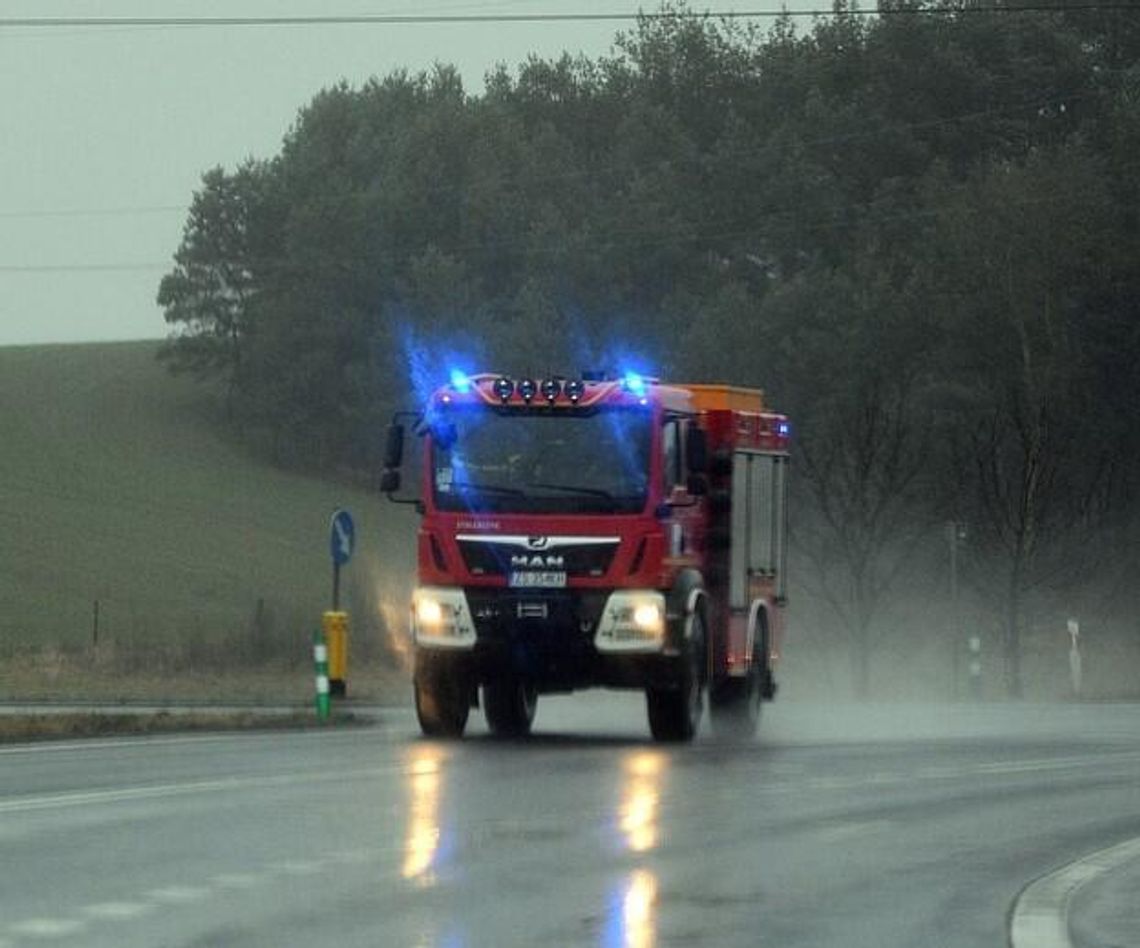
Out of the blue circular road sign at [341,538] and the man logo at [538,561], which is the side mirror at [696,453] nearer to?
the man logo at [538,561]

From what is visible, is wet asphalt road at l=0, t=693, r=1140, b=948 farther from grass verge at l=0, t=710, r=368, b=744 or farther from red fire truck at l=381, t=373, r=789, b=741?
grass verge at l=0, t=710, r=368, b=744

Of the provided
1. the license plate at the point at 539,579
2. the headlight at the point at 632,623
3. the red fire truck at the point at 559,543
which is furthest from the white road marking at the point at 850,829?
the license plate at the point at 539,579

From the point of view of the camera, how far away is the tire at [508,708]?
1080 inches

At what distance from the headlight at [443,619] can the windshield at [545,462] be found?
76cm

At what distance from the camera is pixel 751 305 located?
85312mm

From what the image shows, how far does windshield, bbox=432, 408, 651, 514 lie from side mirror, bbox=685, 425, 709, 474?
573mm

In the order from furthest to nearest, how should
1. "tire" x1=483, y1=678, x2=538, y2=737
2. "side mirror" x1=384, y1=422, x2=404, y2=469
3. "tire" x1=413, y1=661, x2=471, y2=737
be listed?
"tire" x1=483, y1=678, x2=538, y2=737 < "tire" x1=413, y1=661, x2=471, y2=737 < "side mirror" x1=384, y1=422, x2=404, y2=469

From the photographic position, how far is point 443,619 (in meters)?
25.8

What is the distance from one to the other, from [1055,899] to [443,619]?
12624 mm

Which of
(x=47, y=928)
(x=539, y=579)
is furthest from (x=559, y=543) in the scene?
(x=47, y=928)

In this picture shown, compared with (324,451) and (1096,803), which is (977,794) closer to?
(1096,803)

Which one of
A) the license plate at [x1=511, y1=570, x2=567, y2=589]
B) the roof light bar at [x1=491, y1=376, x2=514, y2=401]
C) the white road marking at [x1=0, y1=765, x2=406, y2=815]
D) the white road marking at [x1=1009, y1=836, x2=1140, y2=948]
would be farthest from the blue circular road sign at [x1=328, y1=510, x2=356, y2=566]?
the white road marking at [x1=1009, y1=836, x2=1140, y2=948]

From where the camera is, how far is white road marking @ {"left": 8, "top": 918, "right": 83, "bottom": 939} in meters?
11.5

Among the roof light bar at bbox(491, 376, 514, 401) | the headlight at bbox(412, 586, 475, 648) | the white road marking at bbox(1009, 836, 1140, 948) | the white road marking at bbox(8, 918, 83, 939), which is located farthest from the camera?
the roof light bar at bbox(491, 376, 514, 401)
